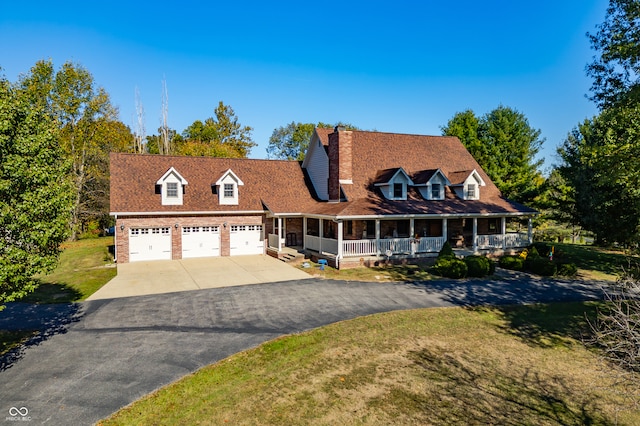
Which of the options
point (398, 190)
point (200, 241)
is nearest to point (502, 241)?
point (398, 190)

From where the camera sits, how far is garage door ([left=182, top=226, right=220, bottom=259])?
79.8 feet

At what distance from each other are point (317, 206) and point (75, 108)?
1078 inches

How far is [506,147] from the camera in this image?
4091 centimetres

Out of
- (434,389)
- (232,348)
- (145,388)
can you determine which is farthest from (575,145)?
(145,388)

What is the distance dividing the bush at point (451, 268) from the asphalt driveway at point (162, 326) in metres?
0.76

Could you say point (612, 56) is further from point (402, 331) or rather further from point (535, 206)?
point (535, 206)

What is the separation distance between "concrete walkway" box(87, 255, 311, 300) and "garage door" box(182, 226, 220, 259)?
656 mm

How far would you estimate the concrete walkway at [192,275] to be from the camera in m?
16.6

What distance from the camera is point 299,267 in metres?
21.6

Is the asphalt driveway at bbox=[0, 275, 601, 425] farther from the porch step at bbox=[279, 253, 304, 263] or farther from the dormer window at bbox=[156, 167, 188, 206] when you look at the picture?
the dormer window at bbox=[156, 167, 188, 206]

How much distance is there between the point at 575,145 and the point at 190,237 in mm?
29101

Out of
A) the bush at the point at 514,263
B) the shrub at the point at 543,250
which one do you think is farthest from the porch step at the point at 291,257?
the shrub at the point at 543,250

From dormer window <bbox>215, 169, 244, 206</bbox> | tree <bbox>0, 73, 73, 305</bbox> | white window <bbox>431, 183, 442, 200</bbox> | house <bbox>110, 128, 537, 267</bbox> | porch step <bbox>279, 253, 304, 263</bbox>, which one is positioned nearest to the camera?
tree <bbox>0, 73, 73, 305</bbox>

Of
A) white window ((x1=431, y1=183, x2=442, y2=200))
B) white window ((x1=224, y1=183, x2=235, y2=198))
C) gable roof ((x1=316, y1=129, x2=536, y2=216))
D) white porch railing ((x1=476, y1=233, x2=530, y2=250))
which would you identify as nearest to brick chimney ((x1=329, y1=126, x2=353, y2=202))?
gable roof ((x1=316, y1=129, x2=536, y2=216))
